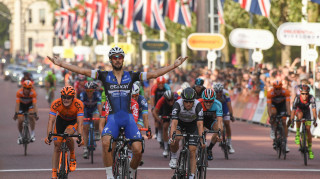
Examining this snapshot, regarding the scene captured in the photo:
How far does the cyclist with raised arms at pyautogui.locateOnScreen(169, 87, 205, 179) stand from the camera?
47.6ft

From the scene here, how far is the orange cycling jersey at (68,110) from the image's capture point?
14.8 m

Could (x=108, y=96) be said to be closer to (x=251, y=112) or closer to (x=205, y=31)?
(x=251, y=112)

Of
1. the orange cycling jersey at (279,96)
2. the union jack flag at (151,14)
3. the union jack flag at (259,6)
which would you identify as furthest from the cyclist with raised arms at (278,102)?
the union jack flag at (151,14)

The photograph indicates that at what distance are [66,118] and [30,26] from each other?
169 m

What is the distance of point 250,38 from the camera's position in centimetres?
3866

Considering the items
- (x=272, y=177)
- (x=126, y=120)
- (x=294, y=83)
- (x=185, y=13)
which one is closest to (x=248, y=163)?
(x=272, y=177)

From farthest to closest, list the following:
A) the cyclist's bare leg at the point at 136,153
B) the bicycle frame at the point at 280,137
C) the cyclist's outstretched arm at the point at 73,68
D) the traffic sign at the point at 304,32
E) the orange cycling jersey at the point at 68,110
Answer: the traffic sign at the point at 304,32 < the bicycle frame at the point at 280,137 < the orange cycling jersey at the point at 68,110 < the cyclist's bare leg at the point at 136,153 < the cyclist's outstretched arm at the point at 73,68

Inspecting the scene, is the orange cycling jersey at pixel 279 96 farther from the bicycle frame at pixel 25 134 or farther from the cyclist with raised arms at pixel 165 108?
the bicycle frame at pixel 25 134

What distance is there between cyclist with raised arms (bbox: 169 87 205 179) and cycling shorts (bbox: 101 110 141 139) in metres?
1.26

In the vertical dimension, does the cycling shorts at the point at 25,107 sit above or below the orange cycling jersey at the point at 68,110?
below

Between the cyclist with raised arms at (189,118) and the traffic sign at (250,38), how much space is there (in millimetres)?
23485

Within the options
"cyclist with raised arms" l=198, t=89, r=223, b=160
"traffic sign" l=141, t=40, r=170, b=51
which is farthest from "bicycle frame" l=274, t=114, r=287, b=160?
"traffic sign" l=141, t=40, r=170, b=51

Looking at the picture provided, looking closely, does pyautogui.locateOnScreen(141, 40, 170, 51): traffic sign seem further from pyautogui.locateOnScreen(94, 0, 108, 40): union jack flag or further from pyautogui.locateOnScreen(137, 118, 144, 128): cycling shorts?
pyautogui.locateOnScreen(137, 118, 144, 128): cycling shorts

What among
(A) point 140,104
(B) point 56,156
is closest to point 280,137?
(A) point 140,104
